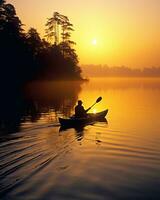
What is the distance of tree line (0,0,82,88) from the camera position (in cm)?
6116

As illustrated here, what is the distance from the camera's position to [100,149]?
1738 cm

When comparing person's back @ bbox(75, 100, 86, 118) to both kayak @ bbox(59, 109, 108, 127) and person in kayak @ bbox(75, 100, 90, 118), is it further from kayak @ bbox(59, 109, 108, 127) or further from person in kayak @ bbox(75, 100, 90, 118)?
kayak @ bbox(59, 109, 108, 127)

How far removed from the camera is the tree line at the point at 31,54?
2408 inches

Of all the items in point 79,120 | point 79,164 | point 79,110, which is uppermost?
point 79,110

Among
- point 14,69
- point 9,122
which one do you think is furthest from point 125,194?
point 14,69

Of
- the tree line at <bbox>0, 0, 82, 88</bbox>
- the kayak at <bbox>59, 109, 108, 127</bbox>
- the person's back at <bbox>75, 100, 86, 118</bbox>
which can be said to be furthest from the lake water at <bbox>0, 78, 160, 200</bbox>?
the tree line at <bbox>0, 0, 82, 88</bbox>

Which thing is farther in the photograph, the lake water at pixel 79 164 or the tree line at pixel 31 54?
the tree line at pixel 31 54

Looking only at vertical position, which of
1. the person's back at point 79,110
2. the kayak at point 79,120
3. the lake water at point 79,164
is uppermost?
the person's back at point 79,110

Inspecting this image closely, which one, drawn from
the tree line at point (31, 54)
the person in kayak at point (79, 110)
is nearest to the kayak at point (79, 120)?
the person in kayak at point (79, 110)

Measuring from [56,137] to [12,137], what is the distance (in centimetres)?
261

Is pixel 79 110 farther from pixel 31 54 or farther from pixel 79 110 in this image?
pixel 31 54

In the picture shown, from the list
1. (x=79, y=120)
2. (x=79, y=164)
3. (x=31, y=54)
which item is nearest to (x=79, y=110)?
(x=79, y=120)

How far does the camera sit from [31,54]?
69438mm

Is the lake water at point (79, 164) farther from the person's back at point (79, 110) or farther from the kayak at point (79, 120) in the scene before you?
the person's back at point (79, 110)
